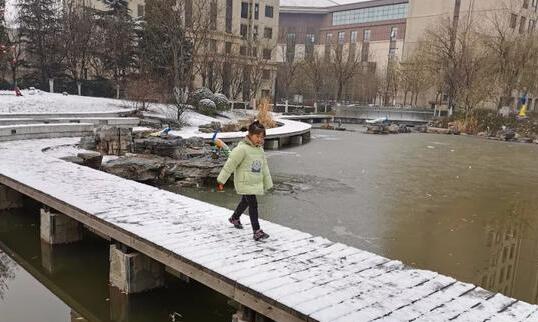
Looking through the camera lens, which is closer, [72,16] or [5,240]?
[5,240]

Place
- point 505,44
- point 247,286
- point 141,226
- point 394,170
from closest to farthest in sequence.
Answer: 1. point 247,286
2. point 141,226
3. point 394,170
4. point 505,44

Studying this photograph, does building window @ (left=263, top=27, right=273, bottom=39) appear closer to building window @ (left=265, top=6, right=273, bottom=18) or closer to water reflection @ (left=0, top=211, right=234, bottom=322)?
building window @ (left=265, top=6, right=273, bottom=18)

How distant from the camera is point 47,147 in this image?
36.0 ft

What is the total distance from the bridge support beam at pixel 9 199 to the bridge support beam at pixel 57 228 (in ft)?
7.14

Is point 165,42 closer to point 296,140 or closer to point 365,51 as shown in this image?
point 296,140

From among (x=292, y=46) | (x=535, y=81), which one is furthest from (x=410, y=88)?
(x=535, y=81)

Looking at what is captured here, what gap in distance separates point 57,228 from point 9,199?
99.4 inches

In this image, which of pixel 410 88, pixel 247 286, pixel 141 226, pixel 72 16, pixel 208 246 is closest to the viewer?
pixel 247 286

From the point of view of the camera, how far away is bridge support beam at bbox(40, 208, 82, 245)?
20.8 ft

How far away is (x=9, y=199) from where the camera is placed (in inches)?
324

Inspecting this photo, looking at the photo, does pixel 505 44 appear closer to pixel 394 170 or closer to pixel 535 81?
pixel 535 81

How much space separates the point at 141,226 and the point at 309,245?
188cm

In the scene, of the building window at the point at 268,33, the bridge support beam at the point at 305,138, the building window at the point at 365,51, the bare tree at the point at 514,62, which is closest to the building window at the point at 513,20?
the bare tree at the point at 514,62

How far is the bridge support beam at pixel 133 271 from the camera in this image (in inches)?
194
